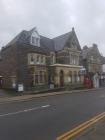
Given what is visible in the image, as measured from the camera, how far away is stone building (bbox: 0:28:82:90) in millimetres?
33844

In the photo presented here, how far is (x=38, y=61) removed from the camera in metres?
35.3

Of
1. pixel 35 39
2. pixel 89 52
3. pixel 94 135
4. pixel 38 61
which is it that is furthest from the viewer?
pixel 89 52

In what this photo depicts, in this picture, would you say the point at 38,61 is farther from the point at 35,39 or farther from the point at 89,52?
the point at 89,52

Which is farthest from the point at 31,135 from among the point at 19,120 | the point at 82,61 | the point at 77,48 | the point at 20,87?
the point at 82,61

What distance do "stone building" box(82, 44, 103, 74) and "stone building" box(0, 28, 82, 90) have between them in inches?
281

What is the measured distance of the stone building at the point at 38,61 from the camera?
3384cm

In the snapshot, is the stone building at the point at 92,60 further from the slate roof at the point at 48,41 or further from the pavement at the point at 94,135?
the pavement at the point at 94,135

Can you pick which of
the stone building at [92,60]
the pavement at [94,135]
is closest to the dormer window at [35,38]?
the stone building at [92,60]

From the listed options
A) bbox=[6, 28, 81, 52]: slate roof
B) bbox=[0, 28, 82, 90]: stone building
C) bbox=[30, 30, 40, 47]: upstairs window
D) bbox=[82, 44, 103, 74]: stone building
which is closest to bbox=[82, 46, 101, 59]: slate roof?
bbox=[82, 44, 103, 74]: stone building

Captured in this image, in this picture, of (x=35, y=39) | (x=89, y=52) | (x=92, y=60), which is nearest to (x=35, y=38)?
(x=35, y=39)

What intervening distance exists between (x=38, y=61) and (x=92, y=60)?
75.9ft

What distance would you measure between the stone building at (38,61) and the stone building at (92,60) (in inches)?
281

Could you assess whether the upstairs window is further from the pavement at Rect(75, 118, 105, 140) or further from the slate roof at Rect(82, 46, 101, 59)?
the pavement at Rect(75, 118, 105, 140)

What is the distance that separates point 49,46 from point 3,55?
30.3 feet
